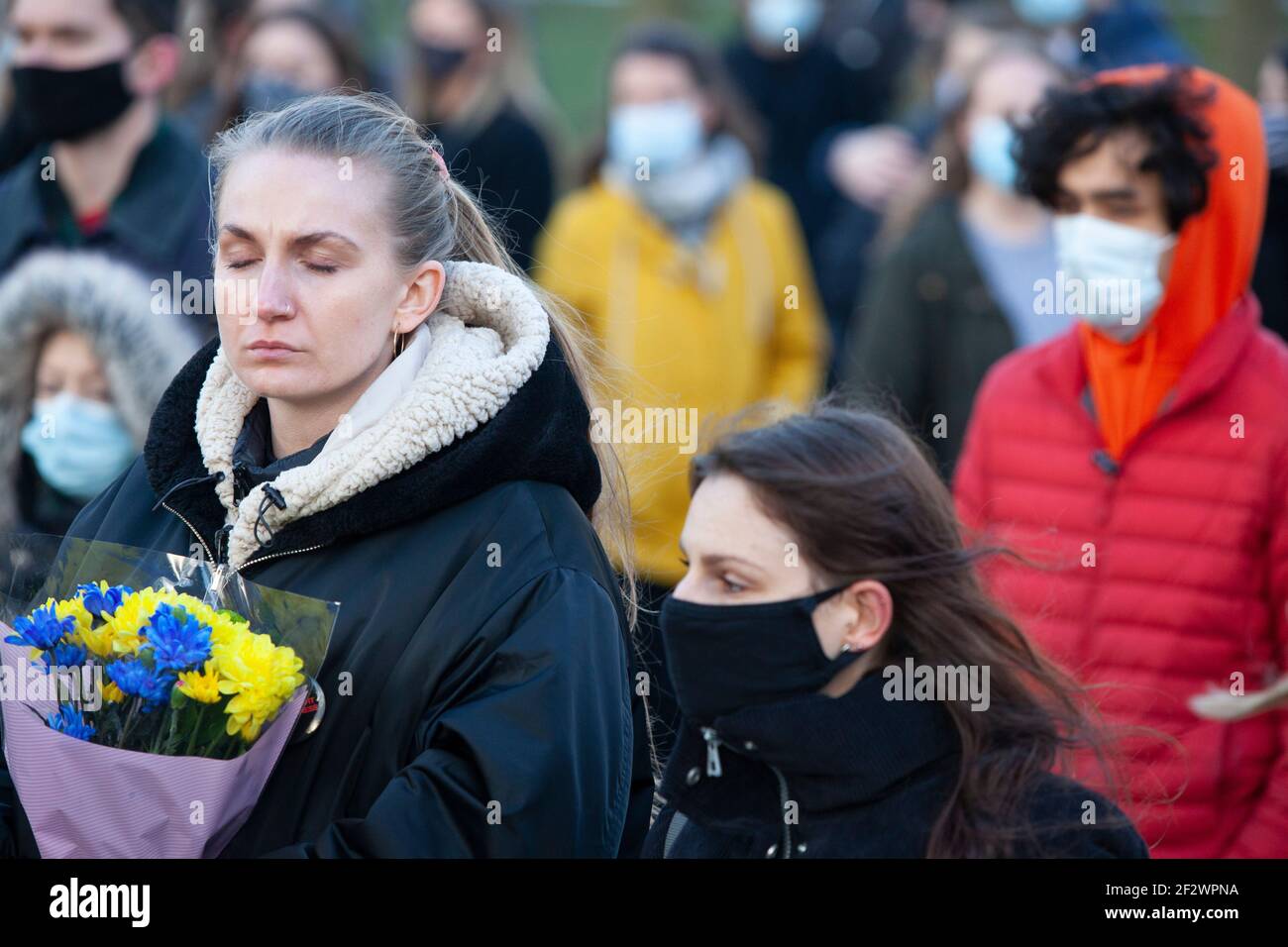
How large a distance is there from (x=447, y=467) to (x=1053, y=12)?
6.21 meters

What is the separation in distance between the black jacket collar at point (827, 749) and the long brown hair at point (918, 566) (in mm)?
71

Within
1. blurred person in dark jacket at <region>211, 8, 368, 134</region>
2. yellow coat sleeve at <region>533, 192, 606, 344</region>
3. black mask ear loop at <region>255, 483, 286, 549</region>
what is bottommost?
black mask ear loop at <region>255, 483, 286, 549</region>

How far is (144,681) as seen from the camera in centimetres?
250

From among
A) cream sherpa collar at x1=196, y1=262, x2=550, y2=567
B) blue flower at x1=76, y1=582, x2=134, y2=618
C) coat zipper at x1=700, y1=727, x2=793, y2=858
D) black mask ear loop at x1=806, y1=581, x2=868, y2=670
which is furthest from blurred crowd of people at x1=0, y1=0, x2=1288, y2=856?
blue flower at x1=76, y1=582, x2=134, y2=618

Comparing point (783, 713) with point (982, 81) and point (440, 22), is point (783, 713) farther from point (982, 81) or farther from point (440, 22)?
point (440, 22)

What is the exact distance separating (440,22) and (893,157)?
1980 mm

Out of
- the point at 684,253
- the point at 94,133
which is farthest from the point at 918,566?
the point at 684,253

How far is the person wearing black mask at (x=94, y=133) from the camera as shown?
521cm

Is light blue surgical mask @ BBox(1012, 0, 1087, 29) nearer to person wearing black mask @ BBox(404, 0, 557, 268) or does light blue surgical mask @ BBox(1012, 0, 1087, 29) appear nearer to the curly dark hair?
person wearing black mask @ BBox(404, 0, 557, 268)

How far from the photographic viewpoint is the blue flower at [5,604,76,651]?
2.56m

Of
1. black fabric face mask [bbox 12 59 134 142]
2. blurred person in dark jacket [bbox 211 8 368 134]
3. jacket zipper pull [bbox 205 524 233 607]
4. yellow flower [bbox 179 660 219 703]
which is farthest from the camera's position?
blurred person in dark jacket [bbox 211 8 368 134]

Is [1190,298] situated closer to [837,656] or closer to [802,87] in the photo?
[837,656]

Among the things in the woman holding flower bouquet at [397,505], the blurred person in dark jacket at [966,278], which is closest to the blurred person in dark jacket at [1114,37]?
the blurred person in dark jacket at [966,278]

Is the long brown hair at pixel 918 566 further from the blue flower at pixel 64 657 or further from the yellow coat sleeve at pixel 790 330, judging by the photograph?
the yellow coat sleeve at pixel 790 330
